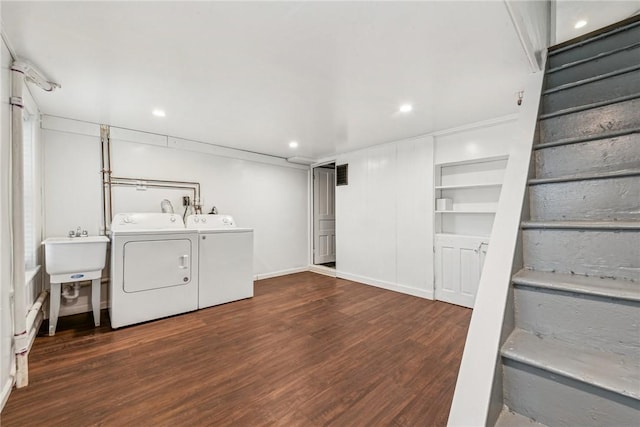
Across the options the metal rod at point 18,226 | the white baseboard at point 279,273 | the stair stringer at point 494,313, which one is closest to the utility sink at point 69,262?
the metal rod at point 18,226

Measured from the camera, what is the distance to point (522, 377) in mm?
838

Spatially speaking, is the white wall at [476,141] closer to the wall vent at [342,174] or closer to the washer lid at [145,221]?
the wall vent at [342,174]

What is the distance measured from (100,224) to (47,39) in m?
2.20

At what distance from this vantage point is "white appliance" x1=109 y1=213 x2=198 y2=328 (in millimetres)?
2629

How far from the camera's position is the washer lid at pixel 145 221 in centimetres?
307

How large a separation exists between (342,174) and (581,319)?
3.95 metres

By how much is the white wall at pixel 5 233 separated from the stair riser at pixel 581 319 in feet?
8.80

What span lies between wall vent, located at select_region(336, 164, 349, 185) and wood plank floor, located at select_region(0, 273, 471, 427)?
230 cm

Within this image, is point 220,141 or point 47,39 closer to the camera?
point 47,39

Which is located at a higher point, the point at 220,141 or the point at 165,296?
the point at 220,141

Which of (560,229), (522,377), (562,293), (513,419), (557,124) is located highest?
(557,124)

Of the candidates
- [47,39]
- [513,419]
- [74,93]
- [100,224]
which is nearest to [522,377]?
[513,419]

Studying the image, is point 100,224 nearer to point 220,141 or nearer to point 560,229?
point 220,141

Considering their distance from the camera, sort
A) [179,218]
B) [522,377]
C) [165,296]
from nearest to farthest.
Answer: [522,377] < [165,296] < [179,218]
